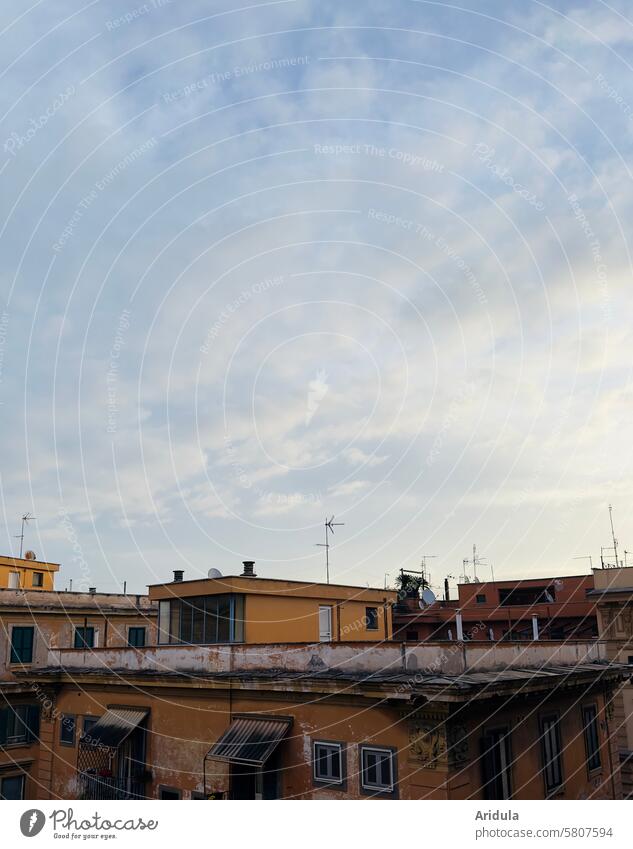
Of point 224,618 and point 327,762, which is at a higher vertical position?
point 224,618

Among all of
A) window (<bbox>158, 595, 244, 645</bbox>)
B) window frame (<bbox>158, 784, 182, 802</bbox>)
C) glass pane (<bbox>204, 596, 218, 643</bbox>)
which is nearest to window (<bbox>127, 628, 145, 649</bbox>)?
window (<bbox>158, 595, 244, 645</bbox>)

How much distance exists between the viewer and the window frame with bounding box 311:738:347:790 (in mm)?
16781

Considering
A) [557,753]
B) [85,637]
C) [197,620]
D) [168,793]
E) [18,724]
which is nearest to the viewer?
[557,753]

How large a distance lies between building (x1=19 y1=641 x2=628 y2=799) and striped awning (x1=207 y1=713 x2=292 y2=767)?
0.13ft

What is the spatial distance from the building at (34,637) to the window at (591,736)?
1778 cm

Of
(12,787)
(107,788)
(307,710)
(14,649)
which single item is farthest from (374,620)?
(12,787)

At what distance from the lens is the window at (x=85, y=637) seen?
1391 inches

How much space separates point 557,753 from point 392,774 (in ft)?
20.1

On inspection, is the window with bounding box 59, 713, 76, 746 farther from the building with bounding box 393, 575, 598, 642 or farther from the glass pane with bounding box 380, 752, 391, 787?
the building with bounding box 393, 575, 598, 642

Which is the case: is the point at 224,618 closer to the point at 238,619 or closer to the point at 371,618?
the point at 238,619

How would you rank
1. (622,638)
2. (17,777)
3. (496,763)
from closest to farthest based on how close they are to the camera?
(496,763) < (17,777) < (622,638)

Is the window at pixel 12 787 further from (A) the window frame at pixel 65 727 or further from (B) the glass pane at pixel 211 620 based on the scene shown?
(B) the glass pane at pixel 211 620

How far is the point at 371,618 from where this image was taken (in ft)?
101
